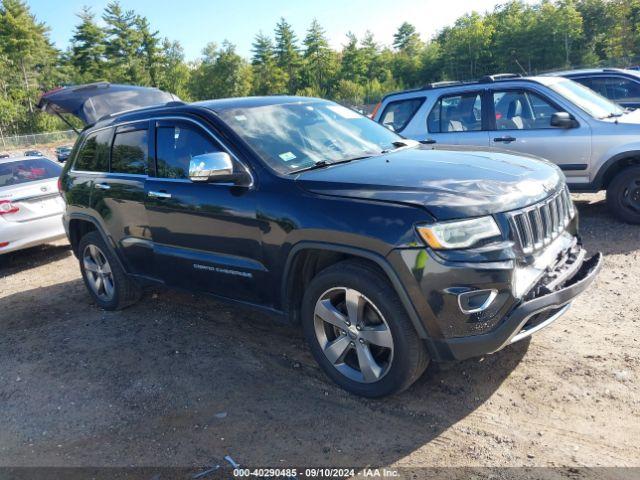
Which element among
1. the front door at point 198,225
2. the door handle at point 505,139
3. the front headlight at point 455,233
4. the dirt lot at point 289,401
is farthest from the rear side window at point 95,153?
the door handle at point 505,139

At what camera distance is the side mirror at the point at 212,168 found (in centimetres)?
353

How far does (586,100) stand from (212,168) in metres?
5.61

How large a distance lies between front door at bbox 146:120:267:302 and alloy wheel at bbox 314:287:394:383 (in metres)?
Answer: 0.56

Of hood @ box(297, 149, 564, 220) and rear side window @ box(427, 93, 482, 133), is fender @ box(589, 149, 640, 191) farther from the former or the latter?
hood @ box(297, 149, 564, 220)

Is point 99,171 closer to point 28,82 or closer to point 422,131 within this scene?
point 422,131

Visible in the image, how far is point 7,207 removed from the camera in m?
7.28

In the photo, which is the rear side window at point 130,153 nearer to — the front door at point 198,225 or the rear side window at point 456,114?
the front door at point 198,225

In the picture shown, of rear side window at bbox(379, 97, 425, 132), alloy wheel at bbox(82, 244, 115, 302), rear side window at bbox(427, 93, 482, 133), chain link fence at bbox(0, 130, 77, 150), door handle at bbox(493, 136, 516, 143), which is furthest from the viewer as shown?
chain link fence at bbox(0, 130, 77, 150)

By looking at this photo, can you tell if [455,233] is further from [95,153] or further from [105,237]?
[95,153]

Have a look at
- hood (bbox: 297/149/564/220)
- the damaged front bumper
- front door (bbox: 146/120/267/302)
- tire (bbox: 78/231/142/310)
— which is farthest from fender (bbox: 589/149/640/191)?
tire (bbox: 78/231/142/310)

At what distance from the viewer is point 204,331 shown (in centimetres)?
471

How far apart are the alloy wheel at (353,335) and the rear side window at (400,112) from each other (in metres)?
5.12

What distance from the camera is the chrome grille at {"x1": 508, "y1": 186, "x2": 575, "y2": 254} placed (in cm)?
300

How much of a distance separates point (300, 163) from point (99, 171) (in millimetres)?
2472
